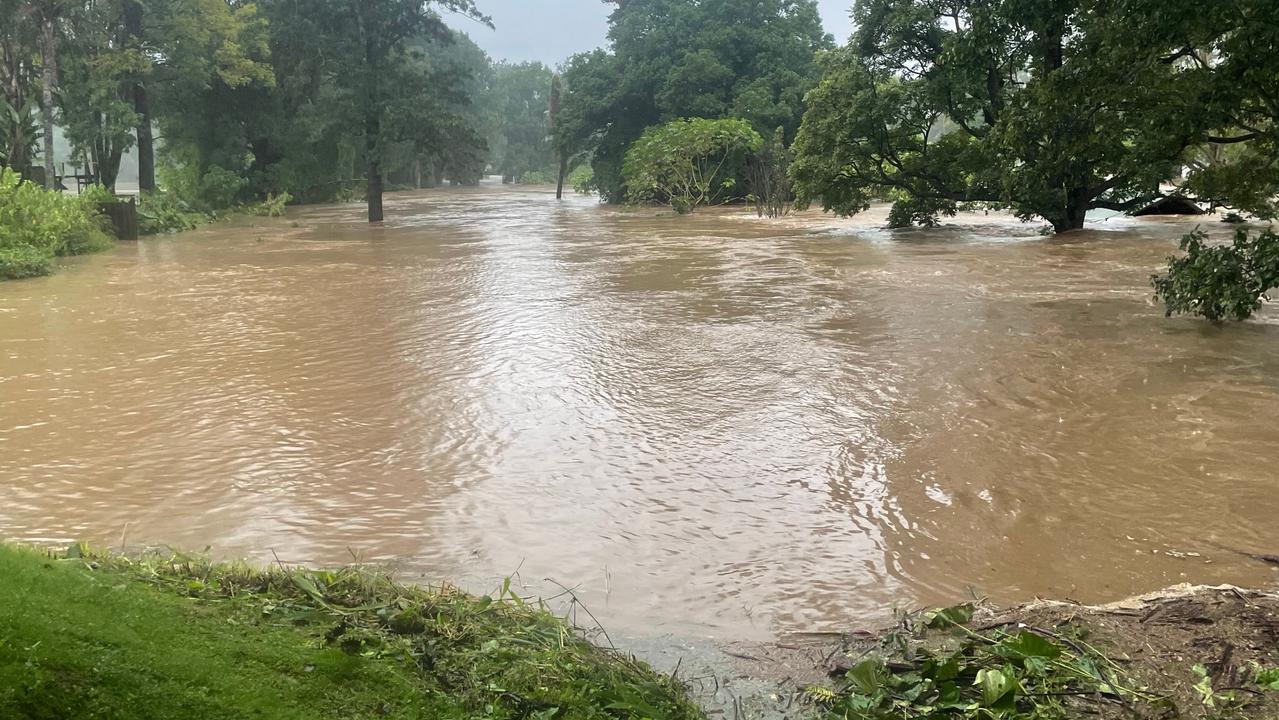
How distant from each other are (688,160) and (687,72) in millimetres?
5185

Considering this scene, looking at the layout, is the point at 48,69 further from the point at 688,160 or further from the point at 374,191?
the point at 688,160

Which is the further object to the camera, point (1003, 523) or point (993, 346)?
point (993, 346)

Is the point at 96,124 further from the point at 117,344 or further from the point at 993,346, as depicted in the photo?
the point at 993,346

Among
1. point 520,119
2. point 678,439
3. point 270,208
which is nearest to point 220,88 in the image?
point 270,208

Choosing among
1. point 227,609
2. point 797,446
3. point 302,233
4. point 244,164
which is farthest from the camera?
point 244,164

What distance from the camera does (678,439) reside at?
584 centimetres

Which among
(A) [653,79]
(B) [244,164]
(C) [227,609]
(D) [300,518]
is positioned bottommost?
(D) [300,518]

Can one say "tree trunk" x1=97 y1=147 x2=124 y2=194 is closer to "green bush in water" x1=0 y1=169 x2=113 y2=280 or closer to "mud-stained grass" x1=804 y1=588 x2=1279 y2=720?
"green bush in water" x1=0 y1=169 x2=113 y2=280

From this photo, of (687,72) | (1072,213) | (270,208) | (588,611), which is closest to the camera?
→ (588,611)

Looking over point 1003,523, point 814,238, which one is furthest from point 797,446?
point 814,238

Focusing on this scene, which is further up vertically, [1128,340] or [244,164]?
[244,164]

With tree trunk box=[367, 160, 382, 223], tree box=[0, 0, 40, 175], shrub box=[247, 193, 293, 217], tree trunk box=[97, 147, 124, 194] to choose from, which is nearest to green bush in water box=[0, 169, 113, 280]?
tree box=[0, 0, 40, 175]

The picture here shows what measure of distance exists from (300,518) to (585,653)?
7.74ft

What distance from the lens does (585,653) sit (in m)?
2.76
